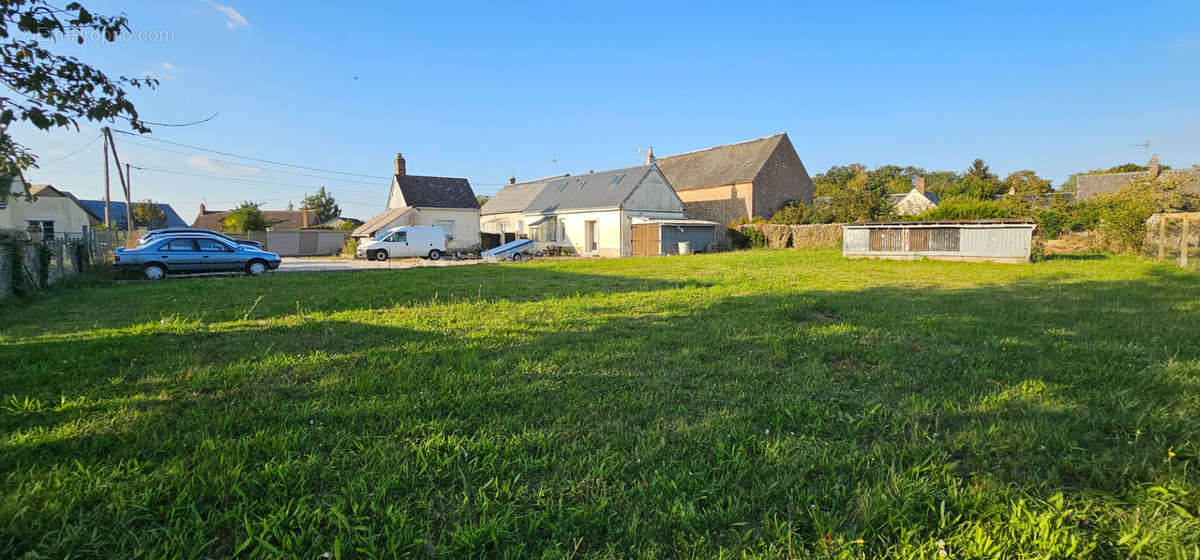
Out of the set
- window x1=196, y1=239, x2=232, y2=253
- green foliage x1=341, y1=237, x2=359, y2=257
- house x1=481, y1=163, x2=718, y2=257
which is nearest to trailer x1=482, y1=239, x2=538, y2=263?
house x1=481, y1=163, x2=718, y2=257

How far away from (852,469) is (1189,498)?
1385 mm

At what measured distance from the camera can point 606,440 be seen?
2.84 metres

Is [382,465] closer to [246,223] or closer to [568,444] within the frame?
[568,444]

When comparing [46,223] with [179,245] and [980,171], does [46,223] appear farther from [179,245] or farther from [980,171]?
[980,171]

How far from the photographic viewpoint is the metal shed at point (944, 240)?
1633cm

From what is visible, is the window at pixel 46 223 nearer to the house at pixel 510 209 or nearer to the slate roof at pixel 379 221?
the slate roof at pixel 379 221

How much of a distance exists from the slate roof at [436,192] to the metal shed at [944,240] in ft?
74.2

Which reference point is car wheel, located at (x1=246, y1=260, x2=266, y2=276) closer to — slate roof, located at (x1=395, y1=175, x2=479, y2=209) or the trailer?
the trailer

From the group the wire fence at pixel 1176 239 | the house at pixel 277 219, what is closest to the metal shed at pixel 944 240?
the wire fence at pixel 1176 239

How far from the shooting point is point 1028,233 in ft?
52.4

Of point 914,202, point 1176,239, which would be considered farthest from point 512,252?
point 914,202

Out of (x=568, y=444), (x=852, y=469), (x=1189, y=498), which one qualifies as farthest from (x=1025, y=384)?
(x=568, y=444)

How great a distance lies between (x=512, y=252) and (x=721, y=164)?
63.1 ft

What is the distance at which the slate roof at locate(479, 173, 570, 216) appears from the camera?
34.6 m
